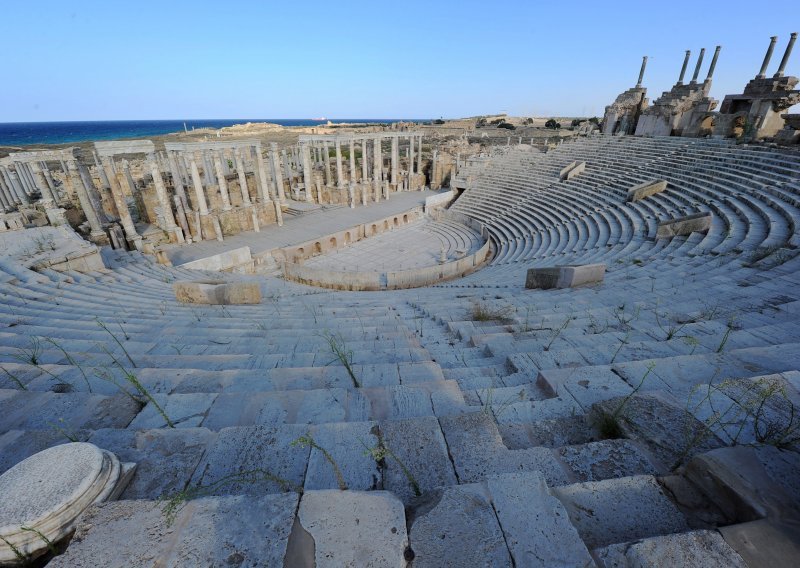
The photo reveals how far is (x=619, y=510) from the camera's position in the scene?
1957 millimetres

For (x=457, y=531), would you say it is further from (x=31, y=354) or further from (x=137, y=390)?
(x=31, y=354)

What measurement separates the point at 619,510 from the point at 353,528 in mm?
1459

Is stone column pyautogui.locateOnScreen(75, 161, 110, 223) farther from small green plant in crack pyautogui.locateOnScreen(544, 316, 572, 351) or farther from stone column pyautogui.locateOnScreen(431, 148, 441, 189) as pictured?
stone column pyautogui.locateOnScreen(431, 148, 441, 189)

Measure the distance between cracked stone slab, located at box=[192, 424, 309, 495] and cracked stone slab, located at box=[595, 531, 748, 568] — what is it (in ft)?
5.74

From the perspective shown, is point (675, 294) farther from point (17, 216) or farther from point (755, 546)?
point (17, 216)

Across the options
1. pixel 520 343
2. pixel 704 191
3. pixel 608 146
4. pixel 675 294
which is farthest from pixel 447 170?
pixel 520 343

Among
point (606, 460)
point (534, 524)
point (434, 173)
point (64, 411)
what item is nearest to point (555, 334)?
point (606, 460)

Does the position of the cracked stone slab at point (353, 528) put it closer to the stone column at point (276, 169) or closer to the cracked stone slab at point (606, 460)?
the cracked stone slab at point (606, 460)

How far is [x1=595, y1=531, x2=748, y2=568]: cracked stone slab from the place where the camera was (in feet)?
5.14

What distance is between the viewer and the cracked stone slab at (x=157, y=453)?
2238 millimetres

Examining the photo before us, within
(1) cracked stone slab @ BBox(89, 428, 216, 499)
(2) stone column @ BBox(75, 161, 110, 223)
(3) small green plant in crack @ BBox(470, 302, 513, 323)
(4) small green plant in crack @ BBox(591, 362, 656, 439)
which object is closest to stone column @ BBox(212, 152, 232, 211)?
(2) stone column @ BBox(75, 161, 110, 223)

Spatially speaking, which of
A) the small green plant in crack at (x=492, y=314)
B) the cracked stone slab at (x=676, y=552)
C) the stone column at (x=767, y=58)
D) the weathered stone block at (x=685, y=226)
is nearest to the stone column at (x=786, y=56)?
the stone column at (x=767, y=58)

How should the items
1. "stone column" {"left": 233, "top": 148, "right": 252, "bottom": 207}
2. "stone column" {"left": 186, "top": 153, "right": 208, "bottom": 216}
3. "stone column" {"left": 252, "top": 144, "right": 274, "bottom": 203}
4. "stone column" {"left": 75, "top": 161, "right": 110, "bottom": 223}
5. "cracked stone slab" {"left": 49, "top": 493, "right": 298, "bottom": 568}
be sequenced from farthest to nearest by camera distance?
"stone column" {"left": 252, "top": 144, "right": 274, "bottom": 203}
"stone column" {"left": 233, "top": 148, "right": 252, "bottom": 207}
"stone column" {"left": 186, "top": 153, "right": 208, "bottom": 216}
"stone column" {"left": 75, "top": 161, "right": 110, "bottom": 223}
"cracked stone slab" {"left": 49, "top": 493, "right": 298, "bottom": 568}

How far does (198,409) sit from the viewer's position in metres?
3.37
